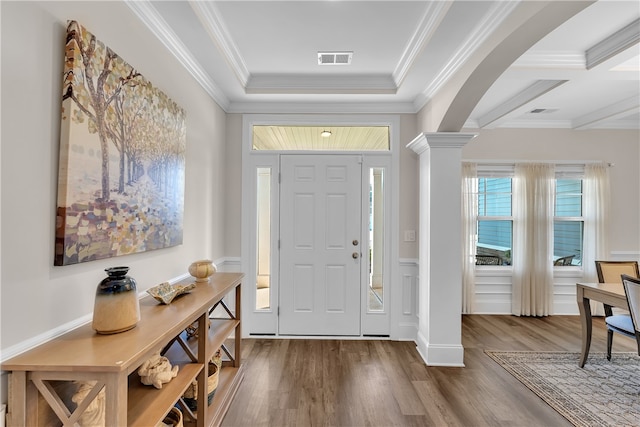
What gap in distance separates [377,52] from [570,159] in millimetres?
3524

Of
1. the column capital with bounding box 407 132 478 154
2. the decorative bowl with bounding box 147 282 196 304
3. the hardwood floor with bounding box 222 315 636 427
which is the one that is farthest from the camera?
the column capital with bounding box 407 132 478 154

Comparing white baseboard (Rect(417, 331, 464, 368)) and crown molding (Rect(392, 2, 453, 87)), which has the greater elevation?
crown molding (Rect(392, 2, 453, 87))

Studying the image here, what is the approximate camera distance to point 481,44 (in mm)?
2055

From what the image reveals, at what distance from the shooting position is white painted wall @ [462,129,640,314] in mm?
4180

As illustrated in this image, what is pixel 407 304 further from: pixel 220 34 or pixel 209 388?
pixel 220 34

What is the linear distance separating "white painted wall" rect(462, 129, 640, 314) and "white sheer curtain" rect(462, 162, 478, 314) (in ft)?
0.56

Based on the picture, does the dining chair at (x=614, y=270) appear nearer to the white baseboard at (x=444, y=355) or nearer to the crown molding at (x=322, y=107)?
the white baseboard at (x=444, y=355)

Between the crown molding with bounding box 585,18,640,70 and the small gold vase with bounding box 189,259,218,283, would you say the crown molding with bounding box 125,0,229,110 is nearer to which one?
the small gold vase with bounding box 189,259,218,283

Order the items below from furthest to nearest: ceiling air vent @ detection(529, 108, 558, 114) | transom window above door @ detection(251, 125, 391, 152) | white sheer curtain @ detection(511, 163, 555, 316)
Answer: white sheer curtain @ detection(511, 163, 555, 316) < ceiling air vent @ detection(529, 108, 558, 114) < transom window above door @ detection(251, 125, 391, 152)

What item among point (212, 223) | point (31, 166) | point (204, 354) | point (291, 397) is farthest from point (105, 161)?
point (291, 397)

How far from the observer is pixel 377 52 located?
99.1 inches

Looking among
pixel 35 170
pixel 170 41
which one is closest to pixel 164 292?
pixel 35 170

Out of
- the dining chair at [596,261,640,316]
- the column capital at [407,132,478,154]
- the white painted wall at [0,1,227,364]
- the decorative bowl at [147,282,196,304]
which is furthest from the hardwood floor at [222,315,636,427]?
the column capital at [407,132,478,154]

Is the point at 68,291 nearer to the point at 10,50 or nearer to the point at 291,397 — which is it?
the point at 10,50
